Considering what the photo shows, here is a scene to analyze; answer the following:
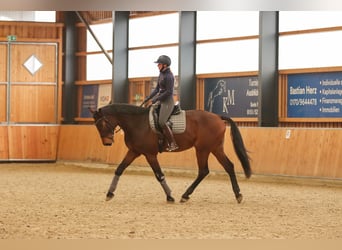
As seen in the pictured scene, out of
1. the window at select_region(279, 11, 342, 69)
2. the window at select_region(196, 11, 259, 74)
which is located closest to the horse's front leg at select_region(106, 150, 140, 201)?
the window at select_region(279, 11, 342, 69)

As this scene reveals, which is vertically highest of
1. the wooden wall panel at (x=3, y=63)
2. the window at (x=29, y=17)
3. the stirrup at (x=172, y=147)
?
the window at (x=29, y=17)

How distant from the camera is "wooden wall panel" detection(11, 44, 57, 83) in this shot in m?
17.7

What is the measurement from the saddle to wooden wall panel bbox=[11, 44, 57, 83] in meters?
9.63

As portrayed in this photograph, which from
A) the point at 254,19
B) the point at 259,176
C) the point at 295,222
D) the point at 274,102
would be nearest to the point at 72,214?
the point at 295,222

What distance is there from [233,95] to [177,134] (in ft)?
19.5

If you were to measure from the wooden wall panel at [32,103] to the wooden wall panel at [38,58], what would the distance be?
23 centimetres

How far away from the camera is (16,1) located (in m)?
1.37

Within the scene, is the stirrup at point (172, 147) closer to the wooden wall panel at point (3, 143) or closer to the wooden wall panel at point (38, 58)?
the wooden wall panel at point (3, 143)

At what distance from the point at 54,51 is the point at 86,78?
4.71 ft

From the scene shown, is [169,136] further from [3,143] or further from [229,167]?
[3,143]

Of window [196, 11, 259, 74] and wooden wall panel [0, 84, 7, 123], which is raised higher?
window [196, 11, 259, 74]

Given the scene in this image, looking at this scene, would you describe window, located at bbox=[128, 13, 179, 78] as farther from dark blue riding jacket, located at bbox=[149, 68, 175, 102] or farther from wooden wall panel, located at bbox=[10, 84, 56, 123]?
dark blue riding jacket, located at bbox=[149, 68, 175, 102]

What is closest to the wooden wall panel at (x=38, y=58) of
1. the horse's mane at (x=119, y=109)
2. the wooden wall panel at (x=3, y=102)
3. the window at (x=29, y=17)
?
the wooden wall panel at (x=3, y=102)

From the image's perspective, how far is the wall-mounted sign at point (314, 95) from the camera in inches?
496
